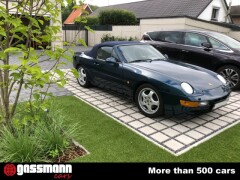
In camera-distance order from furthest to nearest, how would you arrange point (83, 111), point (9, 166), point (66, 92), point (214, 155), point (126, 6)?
1. point (126, 6)
2. point (66, 92)
3. point (83, 111)
4. point (214, 155)
5. point (9, 166)

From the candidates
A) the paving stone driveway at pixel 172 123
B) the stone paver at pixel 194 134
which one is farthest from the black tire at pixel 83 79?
the stone paver at pixel 194 134

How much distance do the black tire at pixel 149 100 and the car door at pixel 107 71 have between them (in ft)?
1.99

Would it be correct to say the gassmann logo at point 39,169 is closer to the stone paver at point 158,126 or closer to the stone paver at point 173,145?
the stone paver at point 173,145

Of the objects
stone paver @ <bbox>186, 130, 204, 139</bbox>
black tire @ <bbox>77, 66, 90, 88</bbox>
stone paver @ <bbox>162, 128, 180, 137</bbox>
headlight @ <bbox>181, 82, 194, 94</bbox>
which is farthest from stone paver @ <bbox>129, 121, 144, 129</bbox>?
black tire @ <bbox>77, 66, 90, 88</bbox>

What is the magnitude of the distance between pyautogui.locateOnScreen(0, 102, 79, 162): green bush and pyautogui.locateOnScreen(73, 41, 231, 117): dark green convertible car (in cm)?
169

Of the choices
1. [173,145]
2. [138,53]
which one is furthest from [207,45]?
[173,145]

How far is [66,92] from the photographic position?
5.99 meters

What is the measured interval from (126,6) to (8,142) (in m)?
31.6

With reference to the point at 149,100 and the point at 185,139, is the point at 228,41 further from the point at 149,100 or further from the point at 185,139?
the point at 185,139

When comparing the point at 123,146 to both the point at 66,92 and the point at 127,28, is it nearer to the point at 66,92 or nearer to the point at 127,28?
the point at 66,92

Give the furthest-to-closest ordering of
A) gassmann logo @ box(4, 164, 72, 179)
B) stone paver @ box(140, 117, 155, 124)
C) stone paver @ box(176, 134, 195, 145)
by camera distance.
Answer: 1. stone paver @ box(140, 117, 155, 124)
2. stone paver @ box(176, 134, 195, 145)
3. gassmann logo @ box(4, 164, 72, 179)

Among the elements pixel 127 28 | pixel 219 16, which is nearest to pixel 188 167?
pixel 127 28

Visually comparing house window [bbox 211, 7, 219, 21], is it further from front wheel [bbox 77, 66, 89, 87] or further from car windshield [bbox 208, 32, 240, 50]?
front wheel [bbox 77, 66, 89, 87]

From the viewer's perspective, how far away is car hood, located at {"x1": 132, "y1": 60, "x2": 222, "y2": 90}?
13.3ft
